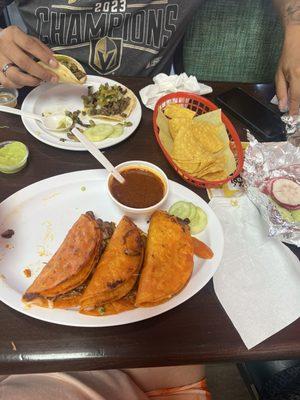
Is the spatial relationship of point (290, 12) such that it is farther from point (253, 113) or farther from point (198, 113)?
point (198, 113)

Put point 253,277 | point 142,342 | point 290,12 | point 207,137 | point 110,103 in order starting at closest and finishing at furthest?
point 142,342, point 253,277, point 207,137, point 110,103, point 290,12

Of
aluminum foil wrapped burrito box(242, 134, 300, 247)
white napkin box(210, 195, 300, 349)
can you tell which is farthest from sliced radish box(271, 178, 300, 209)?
white napkin box(210, 195, 300, 349)

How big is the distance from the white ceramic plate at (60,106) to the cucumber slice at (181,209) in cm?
41

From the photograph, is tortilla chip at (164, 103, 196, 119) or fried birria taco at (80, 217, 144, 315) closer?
fried birria taco at (80, 217, 144, 315)

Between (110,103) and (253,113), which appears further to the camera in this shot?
(253,113)

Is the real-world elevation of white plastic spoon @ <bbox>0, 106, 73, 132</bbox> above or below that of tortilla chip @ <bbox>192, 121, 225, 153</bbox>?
above

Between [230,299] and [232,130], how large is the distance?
2.47 ft

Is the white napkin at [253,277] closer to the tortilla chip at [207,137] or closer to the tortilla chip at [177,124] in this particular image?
the tortilla chip at [207,137]

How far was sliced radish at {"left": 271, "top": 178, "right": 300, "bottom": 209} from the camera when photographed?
134 centimetres

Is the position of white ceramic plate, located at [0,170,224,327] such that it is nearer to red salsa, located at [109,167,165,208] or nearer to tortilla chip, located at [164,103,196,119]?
red salsa, located at [109,167,165,208]

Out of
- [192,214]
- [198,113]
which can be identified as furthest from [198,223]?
[198,113]

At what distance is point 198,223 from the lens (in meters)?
1.27

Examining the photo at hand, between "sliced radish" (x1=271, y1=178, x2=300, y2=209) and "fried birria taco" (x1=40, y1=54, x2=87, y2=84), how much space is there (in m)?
1.00

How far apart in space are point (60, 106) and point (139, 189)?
0.70 meters
